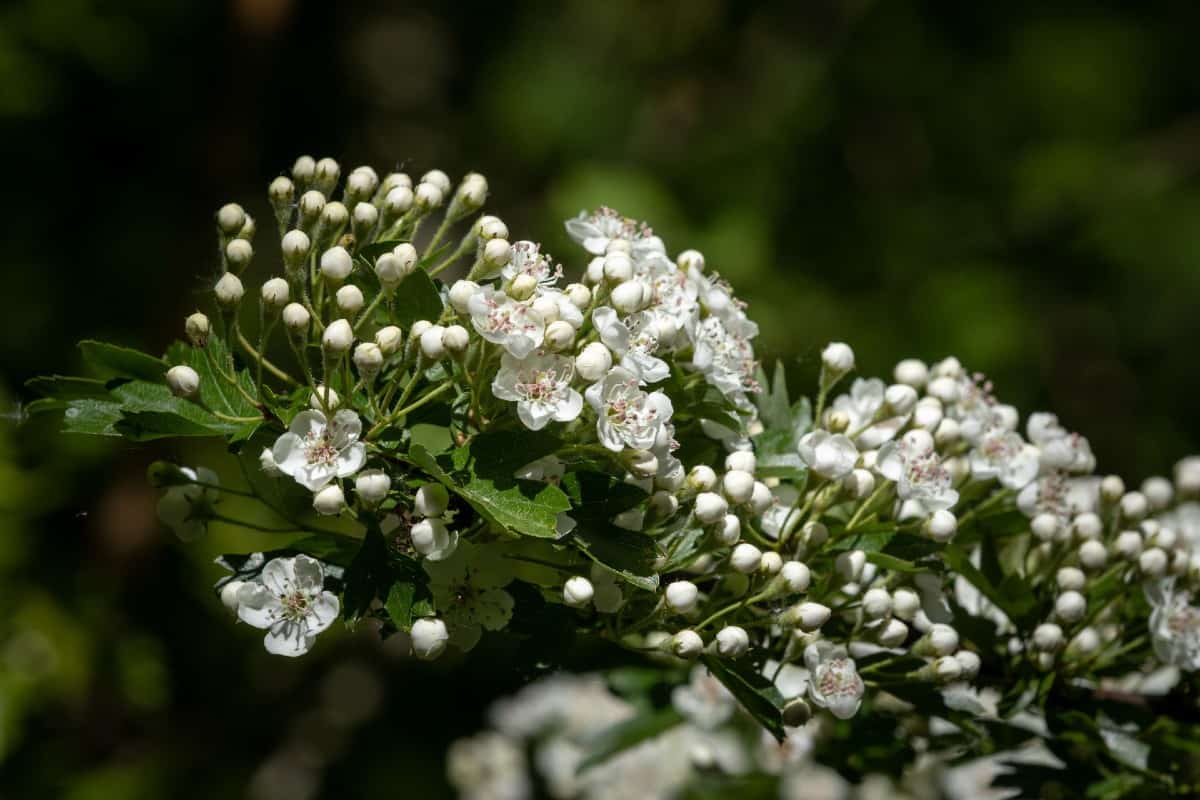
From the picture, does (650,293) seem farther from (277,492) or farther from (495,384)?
(277,492)

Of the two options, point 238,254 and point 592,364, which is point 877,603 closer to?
point 592,364

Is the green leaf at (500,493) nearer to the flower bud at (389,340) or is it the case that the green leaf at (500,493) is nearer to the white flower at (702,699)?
the flower bud at (389,340)

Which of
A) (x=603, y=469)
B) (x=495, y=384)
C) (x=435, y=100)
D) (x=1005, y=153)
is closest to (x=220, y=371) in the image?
(x=495, y=384)

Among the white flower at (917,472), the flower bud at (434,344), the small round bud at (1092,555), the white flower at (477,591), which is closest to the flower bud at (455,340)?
the flower bud at (434,344)

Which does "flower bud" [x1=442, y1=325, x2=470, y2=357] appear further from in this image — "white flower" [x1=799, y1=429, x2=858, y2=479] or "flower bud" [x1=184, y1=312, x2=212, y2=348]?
"white flower" [x1=799, y1=429, x2=858, y2=479]

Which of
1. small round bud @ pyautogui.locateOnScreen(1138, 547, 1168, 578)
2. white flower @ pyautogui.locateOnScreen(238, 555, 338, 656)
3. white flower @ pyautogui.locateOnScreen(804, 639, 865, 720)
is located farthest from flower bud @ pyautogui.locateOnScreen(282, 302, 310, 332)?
small round bud @ pyautogui.locateOnScreen(1138, 547, 1168, 578)
